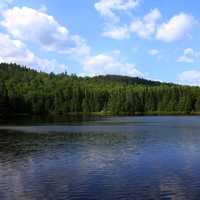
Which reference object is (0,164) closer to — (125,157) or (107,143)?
(125,157)

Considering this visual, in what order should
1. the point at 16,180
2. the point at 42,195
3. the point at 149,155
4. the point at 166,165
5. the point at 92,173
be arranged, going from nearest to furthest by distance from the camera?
the point at 42,195, the point at 16,180, the point at 92,173, the point at 166,165, the point at 149,155

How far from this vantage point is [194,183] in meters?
36.0

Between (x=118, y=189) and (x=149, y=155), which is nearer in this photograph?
(x=118, y=189)

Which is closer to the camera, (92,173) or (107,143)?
(92,173)

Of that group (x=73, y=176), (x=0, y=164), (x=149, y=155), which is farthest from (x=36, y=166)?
(x=149, y=155)

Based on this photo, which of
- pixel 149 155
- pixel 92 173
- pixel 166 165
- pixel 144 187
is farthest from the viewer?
pixel 149 155

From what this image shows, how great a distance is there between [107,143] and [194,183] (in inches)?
1365

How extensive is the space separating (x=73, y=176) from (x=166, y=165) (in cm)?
1098

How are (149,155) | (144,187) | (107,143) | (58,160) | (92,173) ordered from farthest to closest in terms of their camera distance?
(107,143), (149,155), (58,160), (92,173), (144,187)

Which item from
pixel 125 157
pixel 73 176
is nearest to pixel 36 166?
pixel 73 176

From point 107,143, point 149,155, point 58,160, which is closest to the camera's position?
point 58,160

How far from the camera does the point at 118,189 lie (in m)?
34.1

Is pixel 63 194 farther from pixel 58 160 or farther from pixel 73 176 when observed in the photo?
pixel 58 160

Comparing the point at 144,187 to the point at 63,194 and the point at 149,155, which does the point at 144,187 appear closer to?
the point at 63,194
